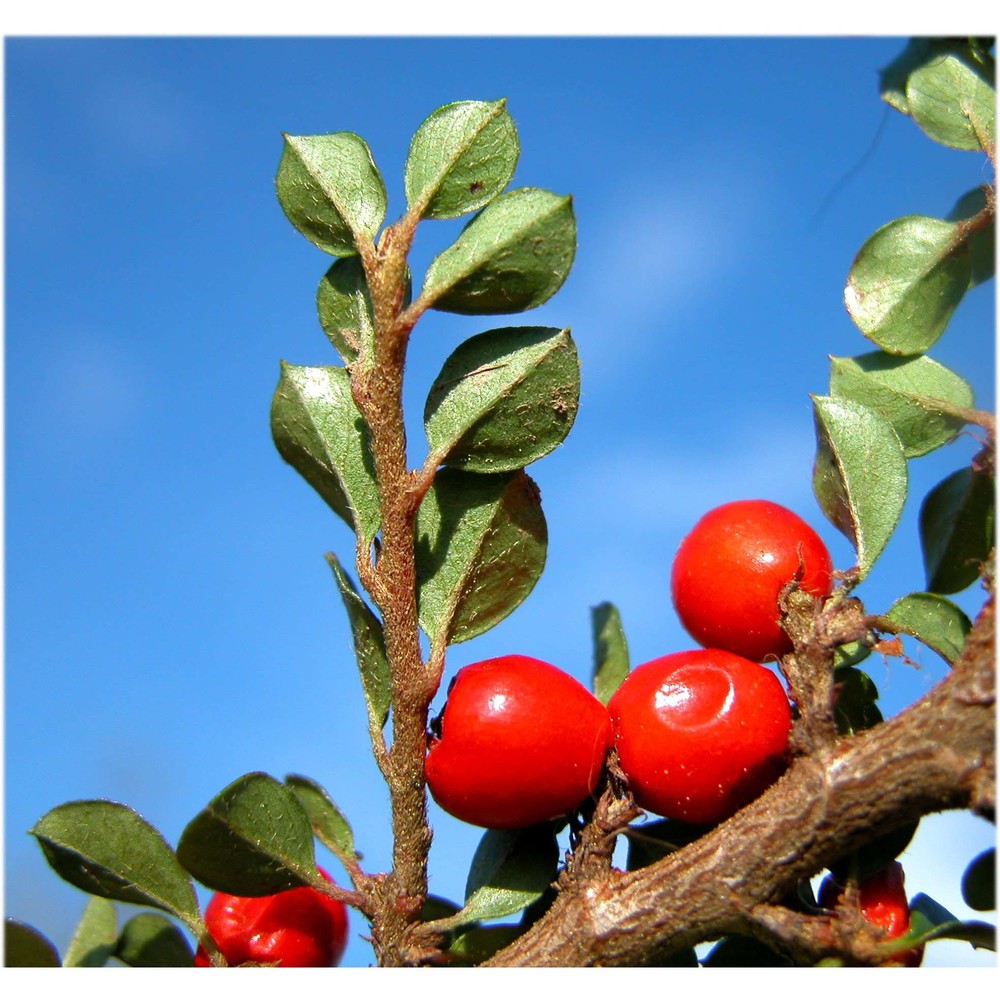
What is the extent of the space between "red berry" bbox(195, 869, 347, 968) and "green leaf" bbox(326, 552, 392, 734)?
0.36m

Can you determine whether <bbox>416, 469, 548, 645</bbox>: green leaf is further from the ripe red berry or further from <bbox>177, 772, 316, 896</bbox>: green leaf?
the ripe red berry

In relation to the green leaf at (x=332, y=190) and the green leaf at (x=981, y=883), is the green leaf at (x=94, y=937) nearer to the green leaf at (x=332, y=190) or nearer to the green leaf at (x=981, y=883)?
the green leaf at (x=332, y=190)

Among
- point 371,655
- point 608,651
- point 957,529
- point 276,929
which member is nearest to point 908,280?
point 957,529

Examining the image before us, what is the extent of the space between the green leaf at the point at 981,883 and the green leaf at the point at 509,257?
945mm

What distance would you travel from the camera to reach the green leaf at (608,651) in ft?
6.00

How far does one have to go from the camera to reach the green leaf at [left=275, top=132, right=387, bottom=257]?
4.84 ft

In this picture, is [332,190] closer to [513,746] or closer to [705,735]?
[513,746]

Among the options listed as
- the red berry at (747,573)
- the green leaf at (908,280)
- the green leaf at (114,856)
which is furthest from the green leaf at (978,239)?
the green leaf at (114,856)

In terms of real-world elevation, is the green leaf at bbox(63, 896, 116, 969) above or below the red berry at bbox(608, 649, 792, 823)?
below

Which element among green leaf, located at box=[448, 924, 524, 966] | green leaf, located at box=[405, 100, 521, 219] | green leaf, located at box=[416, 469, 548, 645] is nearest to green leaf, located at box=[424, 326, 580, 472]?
green leaf, located at box=[416, 469, 548, 645]

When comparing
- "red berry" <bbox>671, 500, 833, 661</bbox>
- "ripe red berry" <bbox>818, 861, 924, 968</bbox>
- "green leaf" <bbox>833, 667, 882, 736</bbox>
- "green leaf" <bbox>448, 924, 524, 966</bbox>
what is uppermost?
"red berry" <bbox>671, 500, 833, 661</bbox>

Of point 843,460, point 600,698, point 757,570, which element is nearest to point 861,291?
point 843,460

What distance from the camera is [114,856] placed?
1520mm

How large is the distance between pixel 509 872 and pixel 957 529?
86 centimetres
